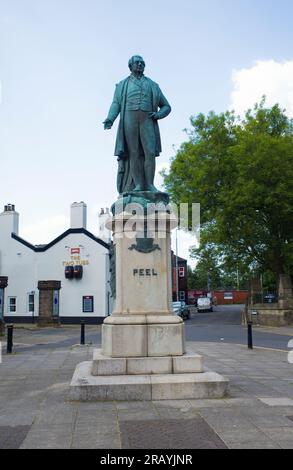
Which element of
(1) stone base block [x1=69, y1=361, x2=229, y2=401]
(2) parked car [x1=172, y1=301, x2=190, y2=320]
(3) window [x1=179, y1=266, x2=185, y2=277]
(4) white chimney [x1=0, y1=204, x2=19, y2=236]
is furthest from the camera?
(3) window [x1=179, y1=266, x2=185, y2=277]

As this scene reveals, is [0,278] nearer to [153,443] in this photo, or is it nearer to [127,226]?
[127,226]

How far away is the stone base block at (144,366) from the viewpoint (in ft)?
23.6

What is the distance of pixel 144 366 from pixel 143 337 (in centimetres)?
45

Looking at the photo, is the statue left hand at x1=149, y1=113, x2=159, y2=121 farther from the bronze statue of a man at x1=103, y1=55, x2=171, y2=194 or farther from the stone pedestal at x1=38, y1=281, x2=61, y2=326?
the stone pedestal at x1=38, y1=281, x2=61, y2=326

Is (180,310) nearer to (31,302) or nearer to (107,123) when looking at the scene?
(31,302)

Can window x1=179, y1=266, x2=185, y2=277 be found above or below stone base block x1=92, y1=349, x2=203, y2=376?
above

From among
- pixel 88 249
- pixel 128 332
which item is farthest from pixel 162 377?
pixel 88 249

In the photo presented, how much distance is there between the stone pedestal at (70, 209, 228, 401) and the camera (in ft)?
22.1

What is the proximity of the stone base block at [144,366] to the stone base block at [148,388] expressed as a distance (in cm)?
23

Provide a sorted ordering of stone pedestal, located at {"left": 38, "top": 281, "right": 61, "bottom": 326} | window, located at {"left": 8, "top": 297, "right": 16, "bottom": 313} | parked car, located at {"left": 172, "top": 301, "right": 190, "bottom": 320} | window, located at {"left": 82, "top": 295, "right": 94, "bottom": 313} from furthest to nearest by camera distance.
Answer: window, located at {"left": 8, "top": 297, "right": 16, "bottom": 313}
parked car, located at {"left": 172, "top": 301, "right": 190, "bottom": 320}
window, located at {"left": 82, "top": 295, "right": 94, "bottom": 313}
stone pedestal, located at {"left": 38, "top": 281, "right": 61, "bottom": 326}

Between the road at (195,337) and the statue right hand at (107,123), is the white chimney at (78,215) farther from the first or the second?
the statue right hand at (107,123)

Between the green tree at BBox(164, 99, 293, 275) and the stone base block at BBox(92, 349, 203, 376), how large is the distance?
21453 mm

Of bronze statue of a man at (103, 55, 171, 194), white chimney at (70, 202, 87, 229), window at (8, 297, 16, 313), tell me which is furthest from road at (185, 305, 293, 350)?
window at (8, 297, 16, 313)

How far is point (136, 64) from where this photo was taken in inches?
356
